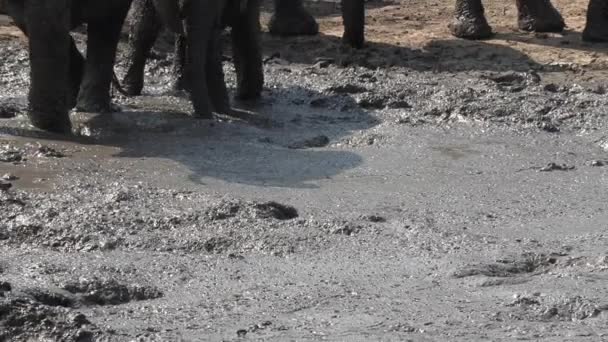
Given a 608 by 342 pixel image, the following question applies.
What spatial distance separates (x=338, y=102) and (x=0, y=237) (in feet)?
13.3

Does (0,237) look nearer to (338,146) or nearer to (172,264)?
(172,264)

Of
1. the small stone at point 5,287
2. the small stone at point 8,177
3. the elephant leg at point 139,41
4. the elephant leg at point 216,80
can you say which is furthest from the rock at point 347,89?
the small stone at point 5,287

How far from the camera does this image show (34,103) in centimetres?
813

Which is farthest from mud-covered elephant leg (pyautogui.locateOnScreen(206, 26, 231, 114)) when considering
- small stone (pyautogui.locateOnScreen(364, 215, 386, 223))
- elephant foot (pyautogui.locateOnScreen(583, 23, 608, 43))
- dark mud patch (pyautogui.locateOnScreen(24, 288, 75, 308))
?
dark mud patch (pyautogui.locateOnScreen(24, 288, 75, 308))

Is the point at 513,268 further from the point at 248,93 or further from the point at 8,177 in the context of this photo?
the point at 248,93

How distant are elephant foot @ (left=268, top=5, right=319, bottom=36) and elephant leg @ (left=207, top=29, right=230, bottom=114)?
2.78 meters

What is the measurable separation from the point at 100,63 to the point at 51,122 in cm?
88

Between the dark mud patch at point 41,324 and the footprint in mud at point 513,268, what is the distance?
149 centimetres

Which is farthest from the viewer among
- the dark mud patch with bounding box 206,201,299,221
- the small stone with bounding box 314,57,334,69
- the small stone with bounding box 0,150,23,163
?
the small stone with bounding box 314,57,334,69

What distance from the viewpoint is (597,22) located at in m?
11.3

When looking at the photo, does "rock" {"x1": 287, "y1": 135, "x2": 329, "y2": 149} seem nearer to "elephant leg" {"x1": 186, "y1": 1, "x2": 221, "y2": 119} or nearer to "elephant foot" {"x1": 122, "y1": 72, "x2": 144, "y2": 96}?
"elephant leg" {"x1": 186, "y1": 1, "x2": 221, "y2": 119}

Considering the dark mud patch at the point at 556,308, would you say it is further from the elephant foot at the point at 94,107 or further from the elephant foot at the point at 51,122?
the elephant foot at the point at 94,107

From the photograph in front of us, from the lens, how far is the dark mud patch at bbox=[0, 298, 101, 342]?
446 cm

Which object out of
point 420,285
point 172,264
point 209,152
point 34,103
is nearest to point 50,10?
point 34,103
